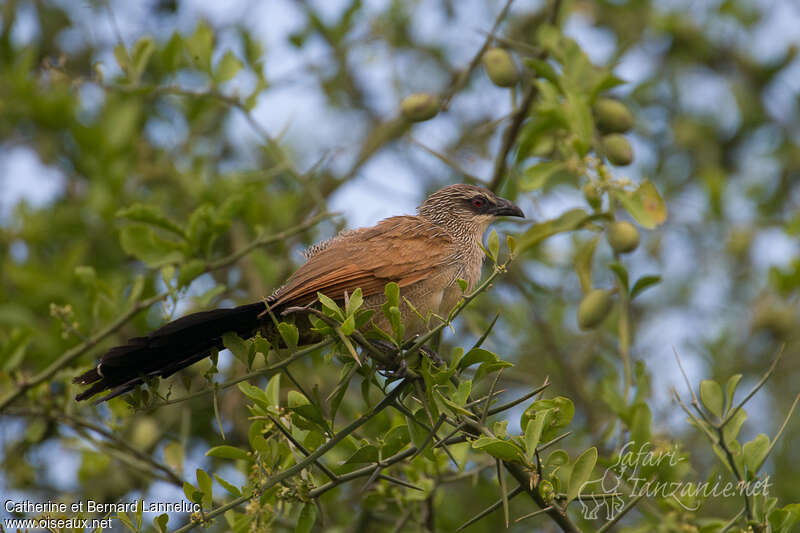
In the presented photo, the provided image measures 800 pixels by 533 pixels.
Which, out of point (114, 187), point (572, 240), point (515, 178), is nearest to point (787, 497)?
point (572, 240)

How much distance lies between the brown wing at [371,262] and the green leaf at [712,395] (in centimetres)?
101

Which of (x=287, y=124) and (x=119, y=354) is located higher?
(x=287, y=124)

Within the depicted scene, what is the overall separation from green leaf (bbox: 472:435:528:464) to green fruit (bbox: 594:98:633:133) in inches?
62.8

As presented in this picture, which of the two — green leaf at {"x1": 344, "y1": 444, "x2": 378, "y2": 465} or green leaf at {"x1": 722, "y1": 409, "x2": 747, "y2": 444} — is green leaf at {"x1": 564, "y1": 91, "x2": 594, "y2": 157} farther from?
green leaf at {"x1": 344, "y1": 444, "x2": 378, "y2": 465}

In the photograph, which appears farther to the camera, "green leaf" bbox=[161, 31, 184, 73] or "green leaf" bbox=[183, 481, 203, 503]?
"green leaf" bbox=[161, 31, 184, 73]

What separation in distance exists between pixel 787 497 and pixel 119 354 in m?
3.60

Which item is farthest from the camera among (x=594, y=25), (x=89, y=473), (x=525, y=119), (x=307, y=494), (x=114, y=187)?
(x=594, y=25)

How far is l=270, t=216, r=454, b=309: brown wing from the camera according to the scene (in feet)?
9.17

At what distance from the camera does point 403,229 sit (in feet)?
10.5

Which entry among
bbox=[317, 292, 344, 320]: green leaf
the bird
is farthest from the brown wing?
bbox=[317, 292, 344, 320]: green leaf

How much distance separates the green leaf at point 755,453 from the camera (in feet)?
8.07

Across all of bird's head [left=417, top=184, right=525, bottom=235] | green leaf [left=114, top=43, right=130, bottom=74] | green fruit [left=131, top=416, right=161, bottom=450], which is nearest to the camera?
green leaf [left=114, top=43, right=130, bottom=74]

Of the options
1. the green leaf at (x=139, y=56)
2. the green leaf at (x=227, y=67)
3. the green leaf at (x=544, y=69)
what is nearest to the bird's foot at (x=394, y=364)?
the green leaf at (x=544, y=69)

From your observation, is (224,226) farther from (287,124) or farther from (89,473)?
(89,473)
